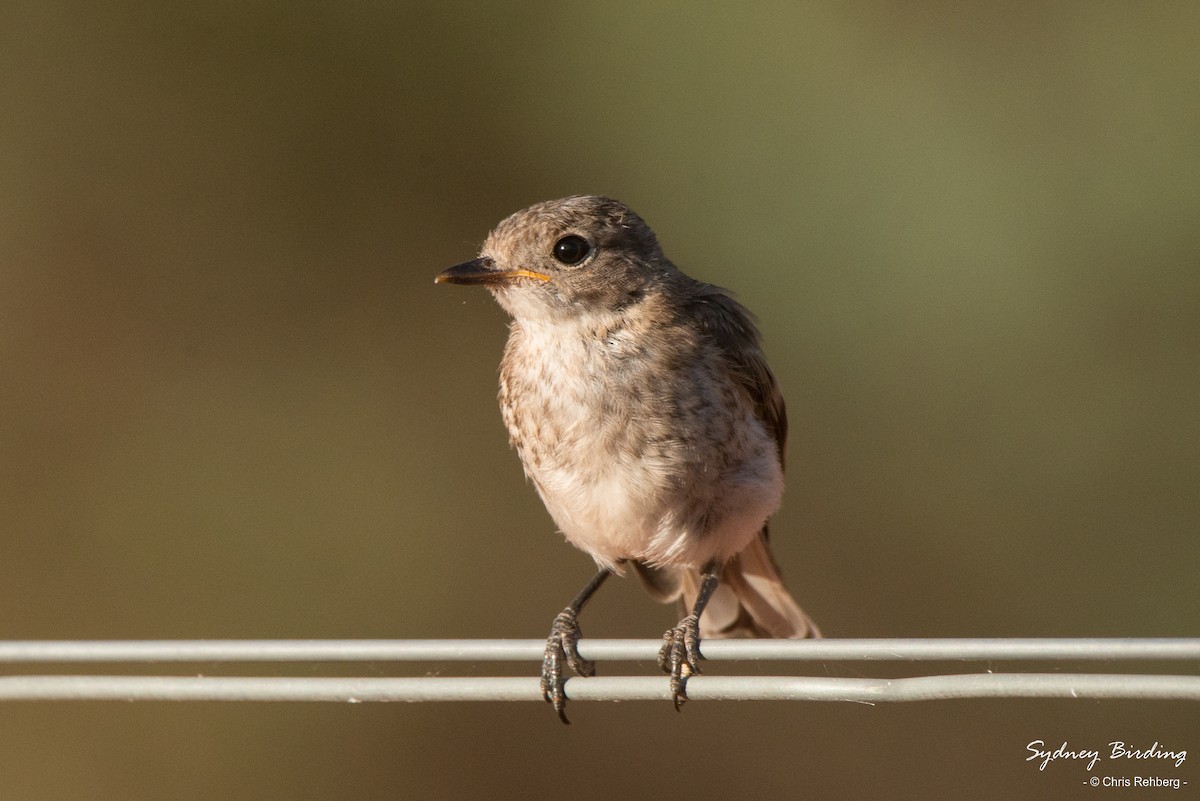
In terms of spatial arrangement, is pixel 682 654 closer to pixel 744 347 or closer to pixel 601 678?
pixel 601 678

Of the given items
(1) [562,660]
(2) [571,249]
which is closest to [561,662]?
(1) [562,660]

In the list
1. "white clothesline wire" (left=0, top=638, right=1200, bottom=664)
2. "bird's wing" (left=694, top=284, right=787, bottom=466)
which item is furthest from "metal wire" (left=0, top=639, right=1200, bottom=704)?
"bird's wing" (left=694, top=284, right=787, bottom=466)

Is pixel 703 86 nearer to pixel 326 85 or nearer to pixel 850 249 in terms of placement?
pixel 850 249

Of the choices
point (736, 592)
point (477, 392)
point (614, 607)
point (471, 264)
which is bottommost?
point (614, 607)

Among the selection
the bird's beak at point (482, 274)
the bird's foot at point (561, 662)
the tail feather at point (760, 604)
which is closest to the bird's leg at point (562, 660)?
the bird's foot at point (561, 662)

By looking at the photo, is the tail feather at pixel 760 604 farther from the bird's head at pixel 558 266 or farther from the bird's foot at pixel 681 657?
the bird's head at pixel 558 266

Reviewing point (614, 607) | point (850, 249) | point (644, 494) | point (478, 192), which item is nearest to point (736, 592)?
point (644, 494)
